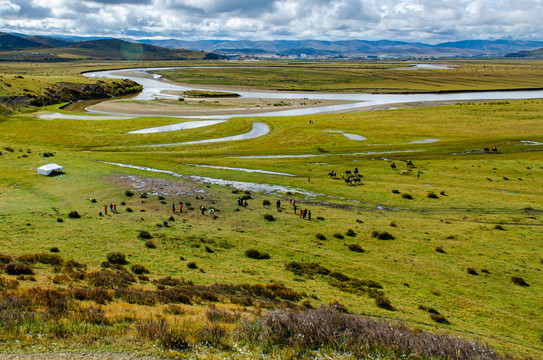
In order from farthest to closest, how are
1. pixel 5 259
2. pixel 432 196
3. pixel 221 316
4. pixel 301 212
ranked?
pixel 432 196 → pixel 301 212 → pixel 5 259 → pixel 221 316

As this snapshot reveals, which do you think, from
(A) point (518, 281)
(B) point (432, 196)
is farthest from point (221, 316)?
(B) point (432, 196)

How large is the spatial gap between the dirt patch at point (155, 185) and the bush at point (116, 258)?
71.4 feet

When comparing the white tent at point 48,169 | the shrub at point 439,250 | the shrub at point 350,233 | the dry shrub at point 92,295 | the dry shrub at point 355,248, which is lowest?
the white tent at point 48,169

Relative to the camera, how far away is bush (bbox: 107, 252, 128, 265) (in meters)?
27.3

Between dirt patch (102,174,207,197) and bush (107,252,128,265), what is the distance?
21.8 metres

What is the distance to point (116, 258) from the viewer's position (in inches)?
1080

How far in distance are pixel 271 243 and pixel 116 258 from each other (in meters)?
13.8

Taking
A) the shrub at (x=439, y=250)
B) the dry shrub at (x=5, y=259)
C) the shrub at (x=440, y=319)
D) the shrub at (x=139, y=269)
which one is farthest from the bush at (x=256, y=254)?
the dry shrub at (x=5, y=259)

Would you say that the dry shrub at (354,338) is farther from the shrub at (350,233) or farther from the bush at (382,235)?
the shrub at (350,233)

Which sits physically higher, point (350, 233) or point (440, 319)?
point (440, 319)

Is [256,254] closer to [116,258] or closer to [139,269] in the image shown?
Result: [139,269]

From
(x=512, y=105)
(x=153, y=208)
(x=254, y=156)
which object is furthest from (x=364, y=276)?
(x=512, y=105)

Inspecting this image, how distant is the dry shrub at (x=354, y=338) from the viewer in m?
15.3

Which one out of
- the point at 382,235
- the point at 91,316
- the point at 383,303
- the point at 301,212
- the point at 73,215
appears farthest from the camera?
the point at 301,212
